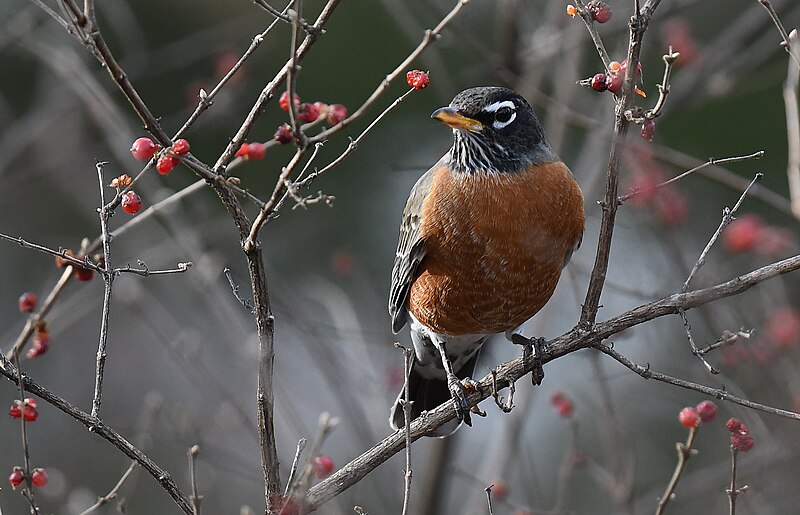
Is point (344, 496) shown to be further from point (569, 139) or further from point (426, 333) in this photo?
point (569, 139)

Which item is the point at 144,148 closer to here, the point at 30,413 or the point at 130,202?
the point at 130,202

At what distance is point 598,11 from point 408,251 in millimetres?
1642

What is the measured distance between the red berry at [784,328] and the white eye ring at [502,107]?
1.82 m

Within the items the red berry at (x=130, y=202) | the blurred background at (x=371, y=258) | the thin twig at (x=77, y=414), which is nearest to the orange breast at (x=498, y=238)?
the blurred background at (x=371, y=258)

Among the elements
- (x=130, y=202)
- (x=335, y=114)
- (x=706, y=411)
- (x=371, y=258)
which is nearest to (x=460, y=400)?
(x=706, y=411)

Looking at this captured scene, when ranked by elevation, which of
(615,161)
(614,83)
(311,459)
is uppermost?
(614,83)

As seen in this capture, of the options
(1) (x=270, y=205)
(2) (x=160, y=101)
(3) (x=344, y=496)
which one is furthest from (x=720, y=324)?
(2) (x=160, y=101)

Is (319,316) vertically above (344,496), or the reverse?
(319,316)

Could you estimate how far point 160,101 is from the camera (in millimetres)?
8602

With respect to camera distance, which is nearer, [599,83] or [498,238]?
[599,83]

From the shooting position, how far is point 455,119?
381 centimetres

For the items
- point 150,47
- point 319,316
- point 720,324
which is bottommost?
point 720,324

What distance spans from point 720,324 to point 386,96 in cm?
365

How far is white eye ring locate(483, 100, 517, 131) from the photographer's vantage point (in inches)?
158
